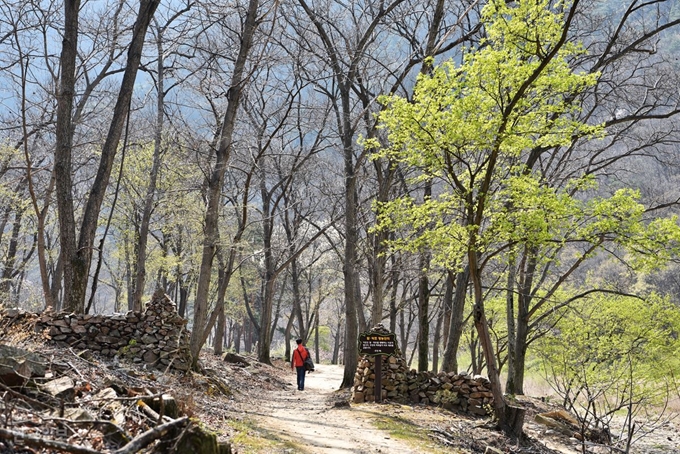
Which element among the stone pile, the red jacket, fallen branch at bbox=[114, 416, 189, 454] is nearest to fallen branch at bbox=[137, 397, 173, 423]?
fallen branch at bbox=[114, 416, 189, 454]

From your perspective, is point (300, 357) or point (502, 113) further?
point (300, 357)

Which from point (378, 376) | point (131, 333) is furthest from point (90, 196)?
point (378, 376)

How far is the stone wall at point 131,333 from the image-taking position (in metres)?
9.14

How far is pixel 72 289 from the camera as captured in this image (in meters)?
9.29

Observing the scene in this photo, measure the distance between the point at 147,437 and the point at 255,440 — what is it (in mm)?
3069

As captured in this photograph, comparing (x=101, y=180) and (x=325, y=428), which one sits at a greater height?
(x=101, y=180)

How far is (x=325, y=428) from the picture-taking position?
7898 mm

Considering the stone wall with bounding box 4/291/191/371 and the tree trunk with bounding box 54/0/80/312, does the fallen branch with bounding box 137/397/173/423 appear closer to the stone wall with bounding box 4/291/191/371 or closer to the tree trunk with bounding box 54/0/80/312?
the stone wall with bounding box 4/291/191/371

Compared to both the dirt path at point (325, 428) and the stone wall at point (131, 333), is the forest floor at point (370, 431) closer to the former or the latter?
the dirt path at point (325, 428)

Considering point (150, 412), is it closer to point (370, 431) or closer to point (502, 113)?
point (370, 431)

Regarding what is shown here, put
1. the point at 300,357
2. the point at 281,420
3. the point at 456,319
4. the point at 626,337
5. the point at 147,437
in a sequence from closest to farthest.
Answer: the point at 147,437 < the point at 281,420 < the point at 456,319 < the point at 300,357 < the point at 626,337

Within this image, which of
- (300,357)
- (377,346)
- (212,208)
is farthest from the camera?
(300,357)

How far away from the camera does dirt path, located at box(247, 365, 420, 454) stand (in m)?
6.62

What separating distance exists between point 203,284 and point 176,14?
7.68m
